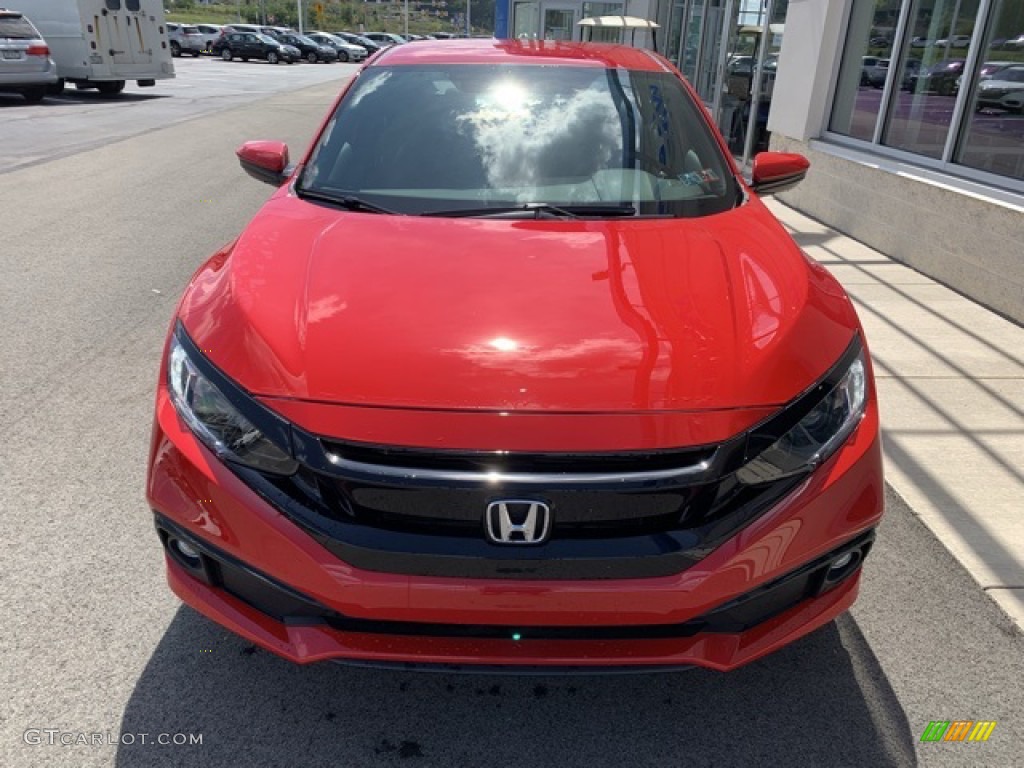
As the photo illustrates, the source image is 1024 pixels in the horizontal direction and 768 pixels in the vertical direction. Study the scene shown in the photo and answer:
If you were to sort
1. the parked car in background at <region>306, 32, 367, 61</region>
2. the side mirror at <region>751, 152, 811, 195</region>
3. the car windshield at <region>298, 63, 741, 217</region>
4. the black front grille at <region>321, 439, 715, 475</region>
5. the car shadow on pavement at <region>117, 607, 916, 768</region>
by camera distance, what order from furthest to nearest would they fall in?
1. the parked car in background at <region>306, 32, 367, 61</region>
2. the side mirror at <region>751, 152, 811, 195</region>
3. the car windshield at <region>298, 63, 741, 217</region>
4. the car shadow on pavement at <region>117, 607, 916, 768</region>
5. the black front grille at <region>321, 439, 715, 475</region>

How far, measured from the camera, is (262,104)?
63.6ft

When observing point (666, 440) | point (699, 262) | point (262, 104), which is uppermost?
point (699, 262)

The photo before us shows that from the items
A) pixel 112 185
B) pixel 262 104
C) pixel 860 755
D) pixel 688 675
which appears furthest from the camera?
pixel 262 104

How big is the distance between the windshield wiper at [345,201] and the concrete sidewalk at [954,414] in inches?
93.2

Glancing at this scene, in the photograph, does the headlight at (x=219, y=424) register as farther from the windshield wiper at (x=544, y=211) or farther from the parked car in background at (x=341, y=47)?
the parked car in background at (x=341, y=47)

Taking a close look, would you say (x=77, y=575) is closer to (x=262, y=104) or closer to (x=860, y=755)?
(x=860, y=755)

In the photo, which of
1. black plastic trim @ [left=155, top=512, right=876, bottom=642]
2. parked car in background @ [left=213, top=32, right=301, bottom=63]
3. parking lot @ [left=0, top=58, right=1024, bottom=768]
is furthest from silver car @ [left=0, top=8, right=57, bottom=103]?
parked car in background @ [left=213, top=32, right=301, bottom=63]

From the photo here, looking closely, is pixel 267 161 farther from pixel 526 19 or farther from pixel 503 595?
pixel 526 19

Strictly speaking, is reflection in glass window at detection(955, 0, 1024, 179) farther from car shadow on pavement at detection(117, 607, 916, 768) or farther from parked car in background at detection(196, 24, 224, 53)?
parked car in background at detection(196, 24, 224, 53)

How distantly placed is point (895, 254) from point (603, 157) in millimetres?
5070

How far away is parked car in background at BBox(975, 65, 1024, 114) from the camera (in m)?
6.61

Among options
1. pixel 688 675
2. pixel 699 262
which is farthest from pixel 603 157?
pixel 688 675

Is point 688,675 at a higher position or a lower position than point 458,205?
lower

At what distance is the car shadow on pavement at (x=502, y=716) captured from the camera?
2.09m
